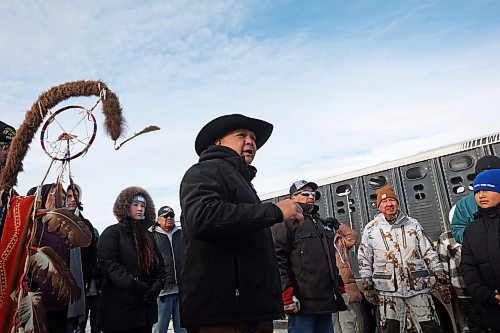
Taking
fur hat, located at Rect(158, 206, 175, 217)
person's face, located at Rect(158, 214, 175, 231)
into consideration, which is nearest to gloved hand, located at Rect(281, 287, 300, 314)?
person's face, located at Rect(158, 214, 175, 231)

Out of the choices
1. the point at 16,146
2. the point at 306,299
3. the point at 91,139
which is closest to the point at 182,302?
the point at 91,139

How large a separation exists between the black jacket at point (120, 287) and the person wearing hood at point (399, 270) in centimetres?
270

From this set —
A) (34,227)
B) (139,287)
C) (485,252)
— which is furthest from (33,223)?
(485,252)

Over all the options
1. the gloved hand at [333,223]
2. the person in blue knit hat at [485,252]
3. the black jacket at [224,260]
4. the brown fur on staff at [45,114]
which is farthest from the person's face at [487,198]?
the brown fur on staff at [45,114]

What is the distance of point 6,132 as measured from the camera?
100 inches

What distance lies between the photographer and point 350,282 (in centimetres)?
568

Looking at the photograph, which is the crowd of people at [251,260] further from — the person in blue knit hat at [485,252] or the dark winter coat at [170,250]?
the dark winter coat at [170,250]

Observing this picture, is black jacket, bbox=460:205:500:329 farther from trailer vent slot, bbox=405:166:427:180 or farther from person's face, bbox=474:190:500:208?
trailer vent slot, bbox=405:166:427:180

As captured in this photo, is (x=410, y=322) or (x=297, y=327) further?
(x=410, y=322)

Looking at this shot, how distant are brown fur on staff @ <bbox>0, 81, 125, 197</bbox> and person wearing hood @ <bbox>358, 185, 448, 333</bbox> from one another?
3881 millimetres

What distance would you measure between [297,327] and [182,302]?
7.81 ft

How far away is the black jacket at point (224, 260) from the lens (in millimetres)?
2352

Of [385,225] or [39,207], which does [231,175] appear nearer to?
[39,207]

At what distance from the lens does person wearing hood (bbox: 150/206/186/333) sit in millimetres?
6340
